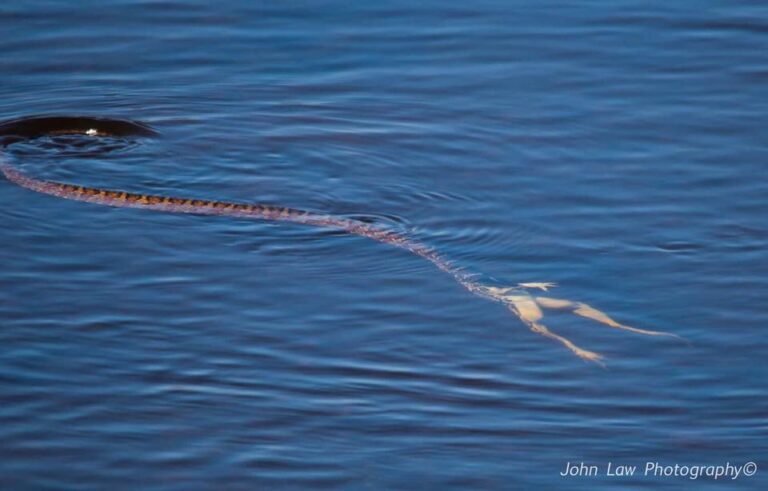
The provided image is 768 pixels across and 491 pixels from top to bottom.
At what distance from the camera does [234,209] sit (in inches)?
326

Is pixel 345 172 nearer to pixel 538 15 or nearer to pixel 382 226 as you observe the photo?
pixel 382 226

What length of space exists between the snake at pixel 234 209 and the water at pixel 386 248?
10cm

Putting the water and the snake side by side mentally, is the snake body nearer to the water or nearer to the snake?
the snake

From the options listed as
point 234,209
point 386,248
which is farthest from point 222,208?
point 386,248

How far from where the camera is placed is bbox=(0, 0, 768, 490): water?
18.9ft

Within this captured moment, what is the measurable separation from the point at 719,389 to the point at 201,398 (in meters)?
2.49

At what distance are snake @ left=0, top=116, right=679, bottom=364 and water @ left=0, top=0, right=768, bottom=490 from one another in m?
0.10

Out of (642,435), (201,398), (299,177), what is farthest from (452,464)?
(299,177)

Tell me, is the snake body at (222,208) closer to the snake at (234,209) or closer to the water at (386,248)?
the snake at (234,209)

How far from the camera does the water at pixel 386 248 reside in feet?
18.9

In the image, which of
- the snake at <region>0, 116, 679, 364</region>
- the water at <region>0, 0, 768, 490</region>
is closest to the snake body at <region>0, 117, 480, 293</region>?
the snake at <region>0, 116, 679, 364</region>

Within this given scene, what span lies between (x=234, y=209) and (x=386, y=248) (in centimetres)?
113

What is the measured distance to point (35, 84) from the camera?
34.0 feet

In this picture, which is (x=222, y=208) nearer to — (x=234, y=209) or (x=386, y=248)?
(x=234, y=209)
